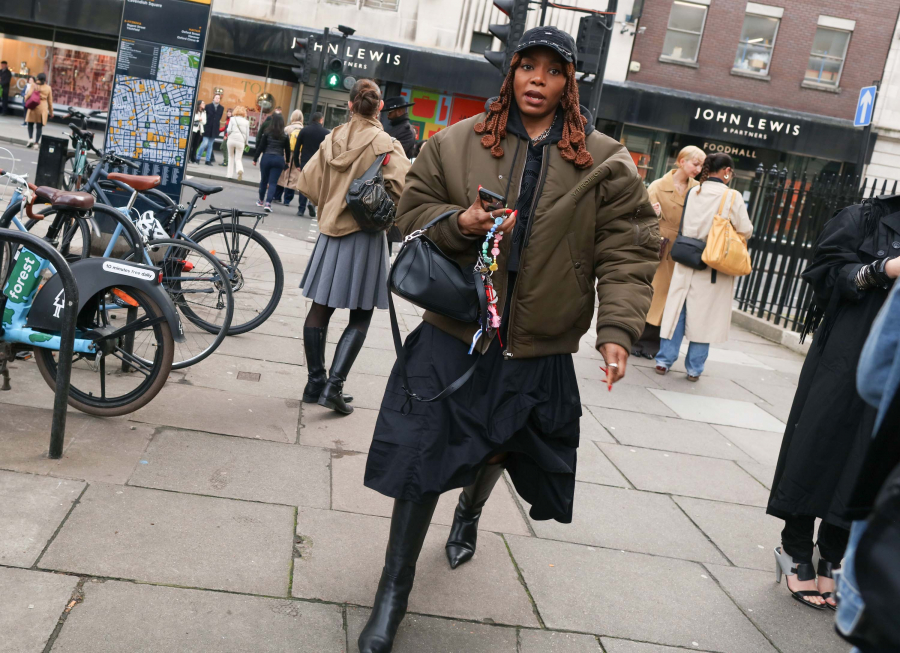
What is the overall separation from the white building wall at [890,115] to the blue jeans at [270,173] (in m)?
17.8

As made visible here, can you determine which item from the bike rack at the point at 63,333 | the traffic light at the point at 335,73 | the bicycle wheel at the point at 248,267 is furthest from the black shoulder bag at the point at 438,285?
the traffic light at the point at 335,73

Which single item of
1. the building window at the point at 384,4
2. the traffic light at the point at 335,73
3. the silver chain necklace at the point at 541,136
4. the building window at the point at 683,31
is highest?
the building window at the point at 683,31

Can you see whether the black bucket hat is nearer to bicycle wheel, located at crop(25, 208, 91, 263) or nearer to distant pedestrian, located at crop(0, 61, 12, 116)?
bicycle wheel, located at crop(25, 208, 91, 263)

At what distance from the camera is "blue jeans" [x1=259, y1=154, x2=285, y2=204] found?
15727 mm

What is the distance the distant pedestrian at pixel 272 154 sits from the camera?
51.2ft

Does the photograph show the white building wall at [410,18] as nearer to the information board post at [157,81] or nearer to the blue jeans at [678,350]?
the information board post at [157,81]

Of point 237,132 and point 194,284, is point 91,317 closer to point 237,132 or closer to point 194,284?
point 194,284

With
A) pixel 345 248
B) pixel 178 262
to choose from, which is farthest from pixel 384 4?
pixel 345 248

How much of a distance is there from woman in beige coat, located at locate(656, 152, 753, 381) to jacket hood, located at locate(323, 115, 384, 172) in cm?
325

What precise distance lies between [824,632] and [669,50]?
24.7 meters

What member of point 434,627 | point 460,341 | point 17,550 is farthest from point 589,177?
point 17,550

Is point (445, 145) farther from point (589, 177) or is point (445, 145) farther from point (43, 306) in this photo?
point (43, 306)

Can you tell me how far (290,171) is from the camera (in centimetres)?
1587

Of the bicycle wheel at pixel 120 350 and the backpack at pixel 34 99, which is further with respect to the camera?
the backpack at pixel 34 99
